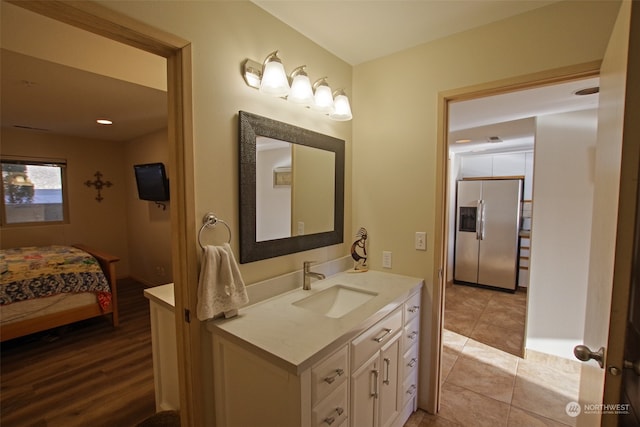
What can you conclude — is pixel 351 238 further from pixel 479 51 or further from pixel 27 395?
pixel 27 395

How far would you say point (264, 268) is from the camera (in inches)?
63.8

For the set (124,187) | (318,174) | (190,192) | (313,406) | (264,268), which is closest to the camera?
A: (313,406)

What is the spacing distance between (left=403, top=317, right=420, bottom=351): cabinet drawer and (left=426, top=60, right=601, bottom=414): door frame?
112 mm

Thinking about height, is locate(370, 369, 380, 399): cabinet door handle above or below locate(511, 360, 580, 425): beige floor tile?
above

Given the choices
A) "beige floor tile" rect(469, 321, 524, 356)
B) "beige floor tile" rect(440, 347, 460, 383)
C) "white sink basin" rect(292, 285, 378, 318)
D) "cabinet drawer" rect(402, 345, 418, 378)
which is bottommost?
"beige floor tile" rect(440, 347, 460, 383)

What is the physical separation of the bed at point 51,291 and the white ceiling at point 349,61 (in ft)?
5.29

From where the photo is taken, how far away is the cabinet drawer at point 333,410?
111 cm

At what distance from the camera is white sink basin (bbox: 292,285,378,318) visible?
1736 millimetres

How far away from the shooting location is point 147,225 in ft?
15.2

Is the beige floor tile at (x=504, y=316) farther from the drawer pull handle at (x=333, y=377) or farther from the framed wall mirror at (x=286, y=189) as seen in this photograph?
the drawer pull handle at (x=333, y=377)

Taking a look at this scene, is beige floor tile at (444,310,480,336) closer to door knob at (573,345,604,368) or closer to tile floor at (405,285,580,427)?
tile floor at (405,285,580,427)

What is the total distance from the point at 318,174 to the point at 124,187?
461cm

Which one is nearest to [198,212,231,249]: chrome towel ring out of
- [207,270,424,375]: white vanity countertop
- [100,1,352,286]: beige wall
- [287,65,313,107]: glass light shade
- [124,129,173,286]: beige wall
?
[100,1,352,286]: beige wall

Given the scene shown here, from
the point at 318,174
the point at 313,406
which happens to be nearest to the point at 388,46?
the point at 318,174
